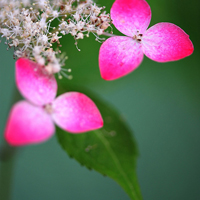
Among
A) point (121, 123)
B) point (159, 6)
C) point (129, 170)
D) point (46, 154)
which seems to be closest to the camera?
point (129, 170)

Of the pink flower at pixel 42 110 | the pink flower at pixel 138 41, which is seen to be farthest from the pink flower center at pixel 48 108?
the pink flower at pixel 138 41

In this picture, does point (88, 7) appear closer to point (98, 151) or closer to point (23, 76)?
point (23, 76)

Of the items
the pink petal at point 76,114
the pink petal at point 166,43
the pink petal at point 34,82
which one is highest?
the pink petal at point 166,43

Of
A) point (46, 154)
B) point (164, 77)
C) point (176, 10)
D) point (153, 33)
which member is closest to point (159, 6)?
point (176, 10)

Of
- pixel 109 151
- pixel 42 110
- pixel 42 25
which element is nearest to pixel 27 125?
pixel 42 110

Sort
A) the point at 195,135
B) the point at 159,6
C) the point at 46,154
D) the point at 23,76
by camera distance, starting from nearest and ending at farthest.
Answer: the point at 23,76
the point at 159,6
the point at 46,154
the point at 195,135

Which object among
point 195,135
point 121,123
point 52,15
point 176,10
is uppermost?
point 52,15

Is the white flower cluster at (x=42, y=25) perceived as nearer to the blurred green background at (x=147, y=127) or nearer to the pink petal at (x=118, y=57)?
the pink petal at (x=118, y=57)
